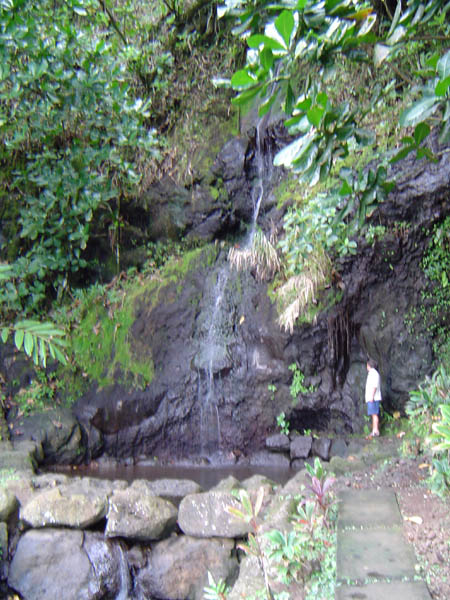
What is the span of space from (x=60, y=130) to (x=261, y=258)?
3.85 meters

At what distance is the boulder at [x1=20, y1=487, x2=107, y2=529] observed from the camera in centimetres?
524

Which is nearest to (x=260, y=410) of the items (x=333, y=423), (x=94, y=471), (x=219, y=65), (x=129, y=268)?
(x=333, y=423)

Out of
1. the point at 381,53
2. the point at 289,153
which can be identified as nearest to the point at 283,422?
the point at 289,153

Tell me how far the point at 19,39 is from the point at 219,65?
22.3 feet

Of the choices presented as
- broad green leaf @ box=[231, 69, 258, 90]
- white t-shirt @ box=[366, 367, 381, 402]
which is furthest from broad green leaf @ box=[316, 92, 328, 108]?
white t-shirt @ box=[366, 367, 381, 402]

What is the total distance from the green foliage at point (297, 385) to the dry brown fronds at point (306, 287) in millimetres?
649

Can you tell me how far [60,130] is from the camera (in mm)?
8070

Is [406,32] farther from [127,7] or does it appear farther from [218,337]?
[127,7]

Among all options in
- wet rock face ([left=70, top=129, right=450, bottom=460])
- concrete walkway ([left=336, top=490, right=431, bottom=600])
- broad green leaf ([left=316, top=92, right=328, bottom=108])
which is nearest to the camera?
broad green leaf ([left=316, top=92, right=328, bottom=108])

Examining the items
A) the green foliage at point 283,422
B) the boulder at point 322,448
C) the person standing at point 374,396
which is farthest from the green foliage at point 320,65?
the green foliage at point 283,422

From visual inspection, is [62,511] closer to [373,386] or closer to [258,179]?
[373,386]

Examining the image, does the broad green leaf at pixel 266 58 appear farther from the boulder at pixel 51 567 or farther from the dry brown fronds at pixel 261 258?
the dry brown fronds at pixel 261 258

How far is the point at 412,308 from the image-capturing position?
864 centimetres

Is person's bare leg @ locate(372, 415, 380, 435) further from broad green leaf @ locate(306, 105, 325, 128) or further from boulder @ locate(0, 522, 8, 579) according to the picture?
broad green leaf @ locate(306, 105, 325, 128)
